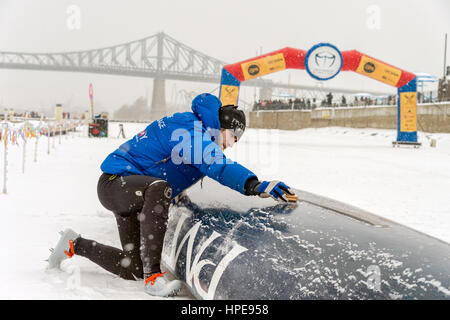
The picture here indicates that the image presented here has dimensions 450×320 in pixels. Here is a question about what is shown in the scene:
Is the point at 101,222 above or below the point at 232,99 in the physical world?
below

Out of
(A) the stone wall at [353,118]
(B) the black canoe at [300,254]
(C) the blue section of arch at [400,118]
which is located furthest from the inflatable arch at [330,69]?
(B) the black canoe at [300,254]

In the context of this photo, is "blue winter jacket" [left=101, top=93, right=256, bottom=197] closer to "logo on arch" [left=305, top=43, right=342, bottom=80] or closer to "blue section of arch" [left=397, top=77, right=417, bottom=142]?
"logo on arch" [left=305, top=43, right=342, bottom=80]

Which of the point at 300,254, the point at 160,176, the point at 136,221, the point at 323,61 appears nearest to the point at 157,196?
the point at 160,176

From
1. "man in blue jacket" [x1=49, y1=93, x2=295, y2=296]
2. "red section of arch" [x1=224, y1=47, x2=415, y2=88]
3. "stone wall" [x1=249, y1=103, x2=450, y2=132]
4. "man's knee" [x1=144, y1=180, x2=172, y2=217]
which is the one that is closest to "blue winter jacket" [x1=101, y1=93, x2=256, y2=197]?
"man in blue jacket" [x1=49, y1=93, x2=295, y2=296]

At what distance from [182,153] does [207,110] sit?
0.70ft

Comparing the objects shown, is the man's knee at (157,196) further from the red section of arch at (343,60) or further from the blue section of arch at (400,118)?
the blue section of arch at (400,118)

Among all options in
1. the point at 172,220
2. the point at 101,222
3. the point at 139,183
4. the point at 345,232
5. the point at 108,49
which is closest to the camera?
the point at 345,232

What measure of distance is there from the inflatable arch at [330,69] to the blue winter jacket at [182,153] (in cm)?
1078

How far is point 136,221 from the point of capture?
5.94 feet

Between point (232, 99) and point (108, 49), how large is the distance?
5868 centimetres

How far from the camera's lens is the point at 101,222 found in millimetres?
3064

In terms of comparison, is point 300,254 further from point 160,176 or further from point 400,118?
point 400,118
